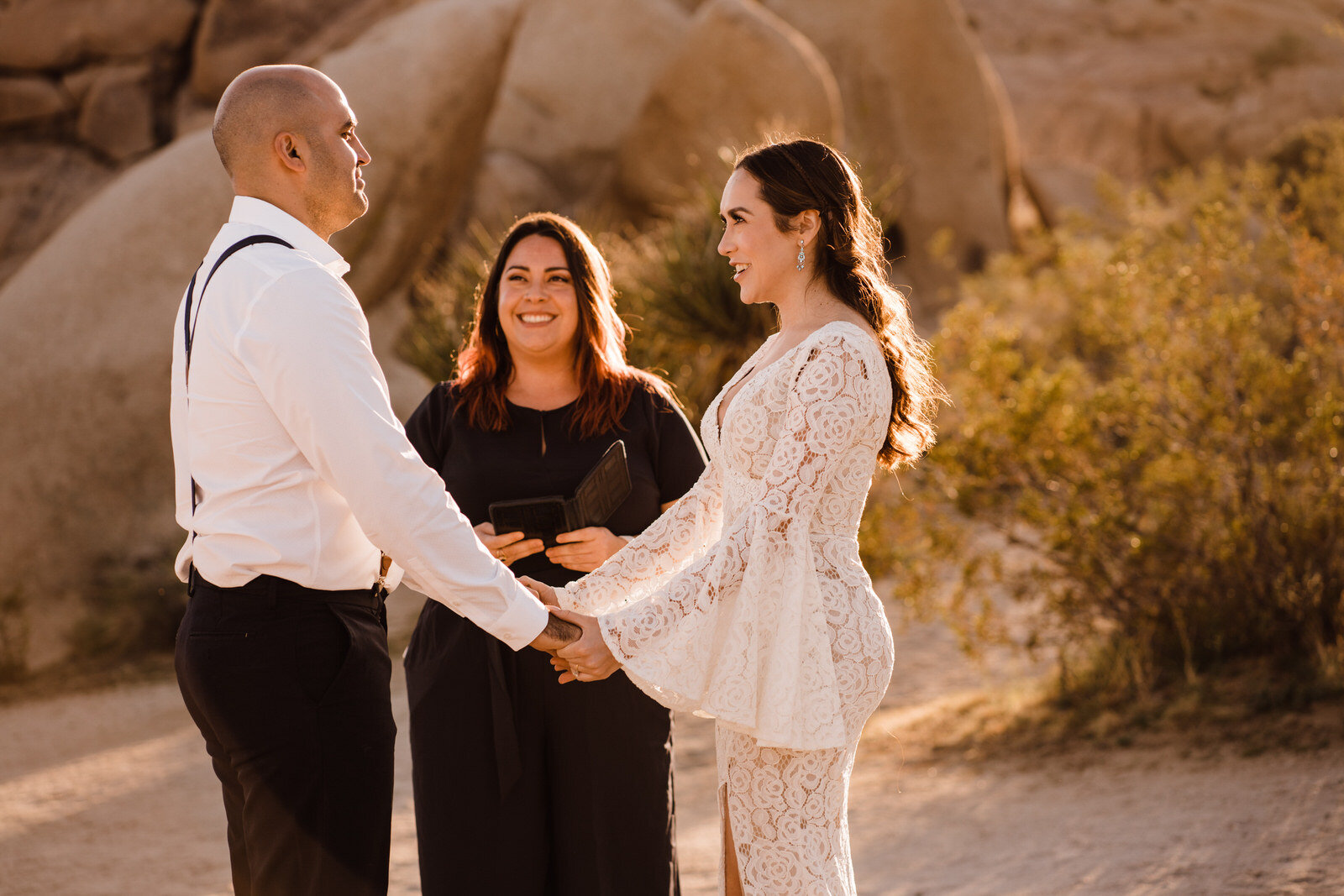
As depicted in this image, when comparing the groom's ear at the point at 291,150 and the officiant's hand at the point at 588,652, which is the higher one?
the groom's ear at the point at 291,150

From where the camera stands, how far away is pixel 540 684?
116 inches

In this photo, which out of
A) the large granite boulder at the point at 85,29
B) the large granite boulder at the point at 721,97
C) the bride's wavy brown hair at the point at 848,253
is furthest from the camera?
the large granite boulder at the point at 721,97

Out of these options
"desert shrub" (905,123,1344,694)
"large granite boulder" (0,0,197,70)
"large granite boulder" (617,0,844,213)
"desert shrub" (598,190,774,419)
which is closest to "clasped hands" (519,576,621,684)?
"desert shrub" (905,123,1344,694)

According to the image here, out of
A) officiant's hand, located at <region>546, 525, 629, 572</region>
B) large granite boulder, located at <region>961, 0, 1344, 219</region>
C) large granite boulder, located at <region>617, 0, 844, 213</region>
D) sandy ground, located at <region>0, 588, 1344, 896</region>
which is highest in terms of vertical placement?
large granite boulder, located at <region>961, 0, 1344, 219</region>

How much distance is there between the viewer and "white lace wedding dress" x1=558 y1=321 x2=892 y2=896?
232cm

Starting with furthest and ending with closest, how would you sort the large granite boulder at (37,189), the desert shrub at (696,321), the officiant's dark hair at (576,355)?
the large granite boulder at (37,189)
the desert shrub at (696,321)
the officiant's dark hair at (576,355)

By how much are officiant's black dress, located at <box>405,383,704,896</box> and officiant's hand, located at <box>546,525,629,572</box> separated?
259 mm

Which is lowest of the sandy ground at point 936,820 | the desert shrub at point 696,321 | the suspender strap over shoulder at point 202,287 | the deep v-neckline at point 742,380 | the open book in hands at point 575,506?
the sandy ground at point 936,820

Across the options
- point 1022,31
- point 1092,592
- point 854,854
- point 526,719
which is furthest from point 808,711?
point 1022,31

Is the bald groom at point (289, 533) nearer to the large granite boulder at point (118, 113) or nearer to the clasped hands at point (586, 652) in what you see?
the clasped hands at point (586, 652)

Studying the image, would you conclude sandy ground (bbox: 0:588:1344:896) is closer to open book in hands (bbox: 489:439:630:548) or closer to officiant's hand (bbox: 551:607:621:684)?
open book in hands (bbox: 489:439:630:548)

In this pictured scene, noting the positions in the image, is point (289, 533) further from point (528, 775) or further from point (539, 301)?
point (539, 301)

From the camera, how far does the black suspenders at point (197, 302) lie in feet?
7.12

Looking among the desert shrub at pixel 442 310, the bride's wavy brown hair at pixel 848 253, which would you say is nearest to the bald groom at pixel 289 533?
the bride's wavy brown hair at pixel 848 253
